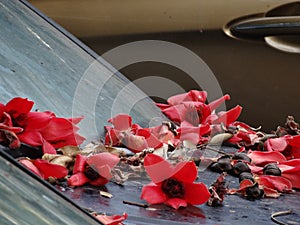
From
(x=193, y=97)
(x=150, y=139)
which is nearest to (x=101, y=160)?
(x=150, y=139)

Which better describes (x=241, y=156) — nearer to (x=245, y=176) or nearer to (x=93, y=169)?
(x=245, y=176)

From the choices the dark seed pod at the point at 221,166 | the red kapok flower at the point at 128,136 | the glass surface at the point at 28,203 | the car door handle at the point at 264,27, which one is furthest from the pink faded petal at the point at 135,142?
the car door handle at the point at 264,27

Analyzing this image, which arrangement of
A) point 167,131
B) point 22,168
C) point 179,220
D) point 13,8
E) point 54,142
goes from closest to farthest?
point 22,168 → point 179,220 → point 54,142 → point 167,131 → point 13,8

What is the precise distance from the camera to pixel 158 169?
0.86 m

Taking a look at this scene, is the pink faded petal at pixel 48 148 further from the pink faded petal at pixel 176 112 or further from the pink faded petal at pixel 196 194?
the pink faded petal at pixel 176 112

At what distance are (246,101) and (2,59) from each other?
1.35m

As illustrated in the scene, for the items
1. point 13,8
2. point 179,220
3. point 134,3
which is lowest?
point 179,220

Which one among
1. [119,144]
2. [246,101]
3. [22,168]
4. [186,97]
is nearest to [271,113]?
[246,101]

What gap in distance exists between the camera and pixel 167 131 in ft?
3.95

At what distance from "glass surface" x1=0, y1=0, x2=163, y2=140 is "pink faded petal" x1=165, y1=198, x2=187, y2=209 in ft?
0.95

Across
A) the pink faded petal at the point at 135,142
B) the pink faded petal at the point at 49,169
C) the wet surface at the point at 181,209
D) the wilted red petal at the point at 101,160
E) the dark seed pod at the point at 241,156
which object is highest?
the dark seed pod at the point at 241,156

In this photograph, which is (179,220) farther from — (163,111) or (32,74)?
(163,111)

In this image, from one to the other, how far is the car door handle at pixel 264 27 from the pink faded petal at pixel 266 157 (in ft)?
3.04

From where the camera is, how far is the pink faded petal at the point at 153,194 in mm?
836
